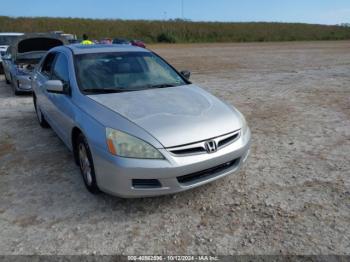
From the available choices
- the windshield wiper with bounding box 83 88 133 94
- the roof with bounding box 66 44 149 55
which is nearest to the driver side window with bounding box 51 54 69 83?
the roof with bounding box 66 44 149 55

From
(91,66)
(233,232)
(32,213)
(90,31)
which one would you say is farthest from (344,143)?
(90,31)

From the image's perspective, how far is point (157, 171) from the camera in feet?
9.53

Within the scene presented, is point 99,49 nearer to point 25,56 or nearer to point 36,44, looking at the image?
point 25,56

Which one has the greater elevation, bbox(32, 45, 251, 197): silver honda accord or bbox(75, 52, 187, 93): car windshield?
bbox(75, 52, 187, 93): car windshield

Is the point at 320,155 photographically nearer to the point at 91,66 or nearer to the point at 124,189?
the point at 124,189

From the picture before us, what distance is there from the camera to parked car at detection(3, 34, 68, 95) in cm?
848

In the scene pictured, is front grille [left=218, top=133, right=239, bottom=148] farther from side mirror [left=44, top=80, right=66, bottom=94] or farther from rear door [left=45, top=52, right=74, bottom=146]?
side mirror [left=44, top=80, right=66, bottom=94]

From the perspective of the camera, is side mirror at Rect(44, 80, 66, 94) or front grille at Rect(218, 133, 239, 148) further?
side mirror at Rect(44, 80, 66, 94)

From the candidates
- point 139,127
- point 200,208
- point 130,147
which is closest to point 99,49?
point 139,127

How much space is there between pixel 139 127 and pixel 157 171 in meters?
0.44

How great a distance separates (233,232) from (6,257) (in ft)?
5.89

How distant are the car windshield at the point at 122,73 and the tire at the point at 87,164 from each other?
25.0 inches

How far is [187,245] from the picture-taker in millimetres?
2721

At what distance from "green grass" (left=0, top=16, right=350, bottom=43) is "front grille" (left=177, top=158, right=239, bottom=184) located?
4904 centimetres
